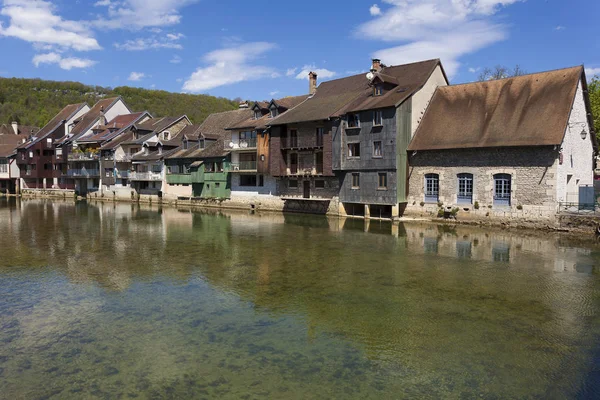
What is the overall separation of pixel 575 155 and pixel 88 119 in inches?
2559

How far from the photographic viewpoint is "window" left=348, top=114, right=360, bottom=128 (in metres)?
35.3

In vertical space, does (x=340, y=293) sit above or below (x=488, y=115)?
below

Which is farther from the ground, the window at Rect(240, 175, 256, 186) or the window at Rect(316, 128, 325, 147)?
the window at Rect(316, 128, 325, 147)

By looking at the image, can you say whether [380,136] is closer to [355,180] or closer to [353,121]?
[353,121]

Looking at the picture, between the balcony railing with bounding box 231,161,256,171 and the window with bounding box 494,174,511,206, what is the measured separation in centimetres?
2269

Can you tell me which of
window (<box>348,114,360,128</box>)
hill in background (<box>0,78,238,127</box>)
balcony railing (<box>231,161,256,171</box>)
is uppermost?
hill in background (<box>0,78,238,127</box>)

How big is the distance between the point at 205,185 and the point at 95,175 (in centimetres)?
2112

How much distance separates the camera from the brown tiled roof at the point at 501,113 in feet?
93.6

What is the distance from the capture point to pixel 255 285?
15906 mm

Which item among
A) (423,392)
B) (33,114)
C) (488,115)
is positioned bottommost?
(423,392)

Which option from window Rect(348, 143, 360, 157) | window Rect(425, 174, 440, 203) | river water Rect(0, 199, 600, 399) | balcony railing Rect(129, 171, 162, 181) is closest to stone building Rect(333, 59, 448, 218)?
window Rect(348, 143, 360, 157)

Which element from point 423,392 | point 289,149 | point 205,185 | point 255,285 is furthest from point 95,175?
point 423,392

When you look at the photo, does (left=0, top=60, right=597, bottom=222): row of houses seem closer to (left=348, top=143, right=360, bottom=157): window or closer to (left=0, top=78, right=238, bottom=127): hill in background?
(left=348, top=143, right=360, bottom=157): window

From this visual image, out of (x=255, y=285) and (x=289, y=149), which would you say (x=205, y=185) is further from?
(x=255, y=285)
